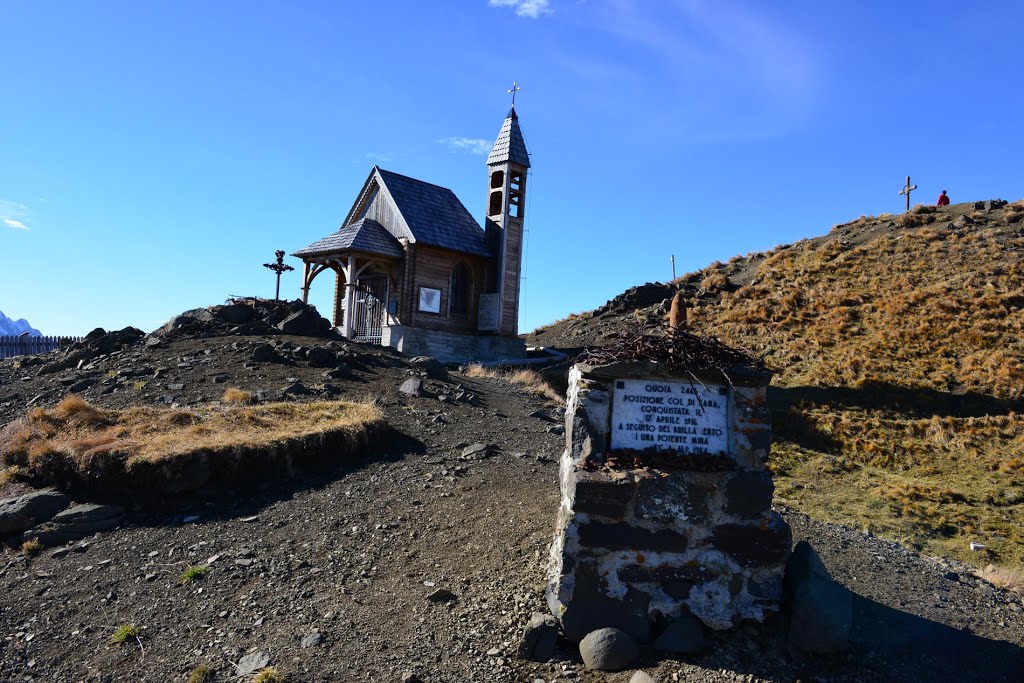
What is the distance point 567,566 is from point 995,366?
64.5 ft

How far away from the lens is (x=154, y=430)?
39.4 feet

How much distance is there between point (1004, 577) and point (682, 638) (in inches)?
232

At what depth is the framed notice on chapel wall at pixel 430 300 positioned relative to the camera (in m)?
27.0

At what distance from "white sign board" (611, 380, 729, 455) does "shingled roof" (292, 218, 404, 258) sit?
20.1m

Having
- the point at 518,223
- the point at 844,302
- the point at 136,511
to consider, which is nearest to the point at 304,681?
the point at 136,511

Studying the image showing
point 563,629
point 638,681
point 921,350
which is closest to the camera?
point 638,681

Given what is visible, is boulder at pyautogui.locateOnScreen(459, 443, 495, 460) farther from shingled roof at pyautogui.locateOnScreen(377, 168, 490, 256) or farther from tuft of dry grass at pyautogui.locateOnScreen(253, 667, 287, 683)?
shingled roof at pyautogui.locateOnScreen(377, 168, 490, 256)

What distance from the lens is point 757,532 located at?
6875 mm

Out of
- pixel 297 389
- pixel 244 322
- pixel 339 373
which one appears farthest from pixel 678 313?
pixel 244 322

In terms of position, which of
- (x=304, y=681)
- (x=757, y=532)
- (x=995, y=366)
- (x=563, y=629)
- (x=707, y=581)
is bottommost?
(x=304, y=681)

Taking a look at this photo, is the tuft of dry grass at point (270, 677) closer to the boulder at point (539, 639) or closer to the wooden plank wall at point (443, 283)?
the boulder at point (539, 639)

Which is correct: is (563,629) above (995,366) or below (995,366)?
below

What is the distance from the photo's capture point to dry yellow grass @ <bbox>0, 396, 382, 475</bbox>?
430 inches

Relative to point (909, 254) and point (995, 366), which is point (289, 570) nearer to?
point (995, 366)
